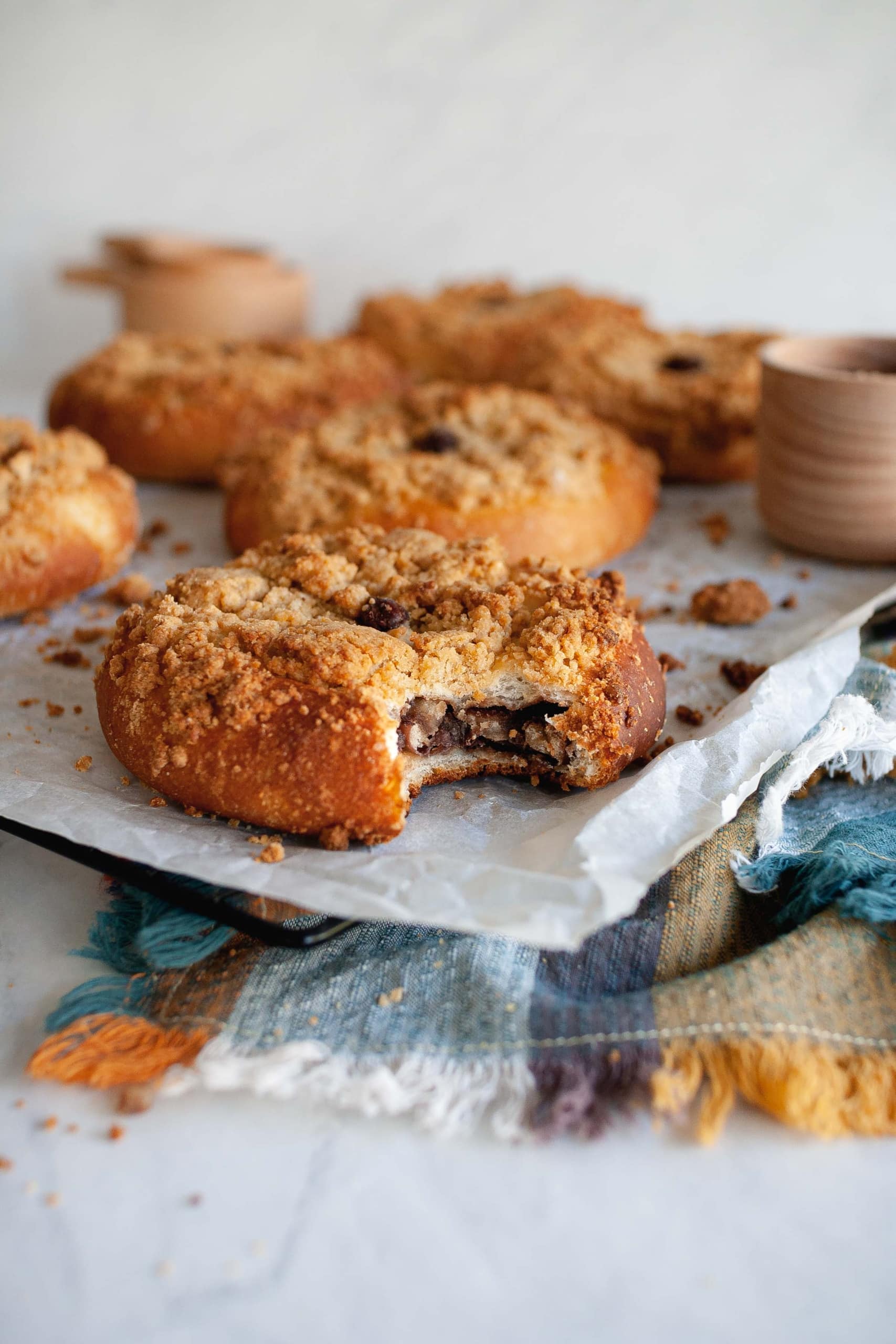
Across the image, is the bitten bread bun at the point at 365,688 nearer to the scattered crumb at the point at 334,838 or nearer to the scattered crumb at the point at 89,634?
the scattered crumb at the point at 334,838

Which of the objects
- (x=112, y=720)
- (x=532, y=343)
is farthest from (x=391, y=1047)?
(x=532, y=343)

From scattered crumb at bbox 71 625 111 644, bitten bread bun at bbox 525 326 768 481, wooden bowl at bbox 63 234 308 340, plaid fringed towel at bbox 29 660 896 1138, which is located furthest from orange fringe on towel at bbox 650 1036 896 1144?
wooden bowl at bbox 63 234 308 340

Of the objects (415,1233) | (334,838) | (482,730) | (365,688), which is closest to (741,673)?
(482,730)

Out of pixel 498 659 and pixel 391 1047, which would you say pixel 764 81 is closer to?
pixel 498 659

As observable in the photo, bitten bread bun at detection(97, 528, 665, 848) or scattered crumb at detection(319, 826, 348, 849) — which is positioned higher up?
bitten bread bun at detection(97, 528, 665, 848)

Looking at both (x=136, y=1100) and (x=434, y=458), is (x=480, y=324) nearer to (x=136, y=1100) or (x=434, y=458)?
(x=434, y=458)

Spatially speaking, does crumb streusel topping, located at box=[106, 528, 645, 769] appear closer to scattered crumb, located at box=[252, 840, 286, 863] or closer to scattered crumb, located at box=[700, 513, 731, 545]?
scattered crumb, located at box=[252, 840, 286, 863]

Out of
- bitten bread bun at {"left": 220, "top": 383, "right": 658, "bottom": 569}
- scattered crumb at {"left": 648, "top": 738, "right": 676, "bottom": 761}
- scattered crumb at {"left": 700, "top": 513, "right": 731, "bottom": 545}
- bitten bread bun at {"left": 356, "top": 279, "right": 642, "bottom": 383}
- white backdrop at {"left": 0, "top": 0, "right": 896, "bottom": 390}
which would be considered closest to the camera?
scattered crumb at {"left": 648, "top": 738, "right": 676, "bottom": 761}
